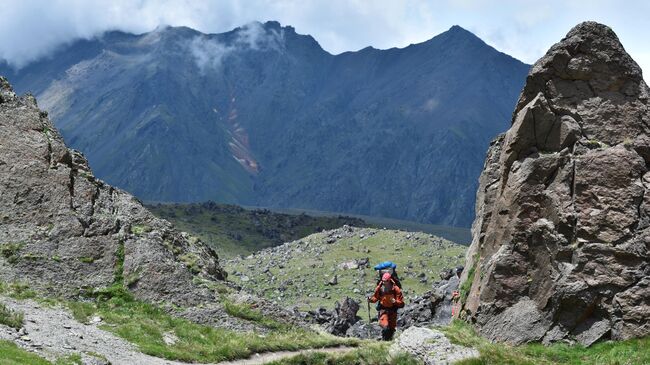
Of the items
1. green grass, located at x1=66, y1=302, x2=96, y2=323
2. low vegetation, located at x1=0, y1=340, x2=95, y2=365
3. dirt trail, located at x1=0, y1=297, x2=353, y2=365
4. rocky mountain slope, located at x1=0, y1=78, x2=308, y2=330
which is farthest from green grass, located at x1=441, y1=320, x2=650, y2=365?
green grass, located at x1=66, y1=302, x2=96, y2=323

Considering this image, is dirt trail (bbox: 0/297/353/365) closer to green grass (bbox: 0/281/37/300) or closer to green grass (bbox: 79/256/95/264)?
green grass (bbox: 0/281/37/300)

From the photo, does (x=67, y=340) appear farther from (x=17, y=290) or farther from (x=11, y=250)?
(x=11, y=250)

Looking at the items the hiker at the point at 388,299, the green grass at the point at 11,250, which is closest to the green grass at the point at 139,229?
the green grass at the point at 11,250

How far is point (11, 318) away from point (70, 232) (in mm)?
Result: 10492

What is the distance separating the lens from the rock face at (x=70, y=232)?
32656 millimetres

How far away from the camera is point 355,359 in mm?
29391

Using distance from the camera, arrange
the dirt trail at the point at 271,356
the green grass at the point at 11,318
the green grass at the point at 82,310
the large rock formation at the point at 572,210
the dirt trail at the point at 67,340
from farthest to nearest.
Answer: the large rock formation at the point at 572,210 < the green grass at the point at 82,310 < the dirt trail at the point at 271,356 < the green grass at the point at 11,318 < the dirt trail at the point at 67,340

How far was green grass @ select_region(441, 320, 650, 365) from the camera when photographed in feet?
92.2

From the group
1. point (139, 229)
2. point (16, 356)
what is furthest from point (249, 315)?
point (16, 356)

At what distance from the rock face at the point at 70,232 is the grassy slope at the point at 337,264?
75795mm

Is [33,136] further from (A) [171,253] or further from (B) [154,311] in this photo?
(B) [154,311]

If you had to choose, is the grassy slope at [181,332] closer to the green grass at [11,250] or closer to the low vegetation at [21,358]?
the green grass at [11,250]

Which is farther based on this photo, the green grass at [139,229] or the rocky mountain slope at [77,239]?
the green grass at [139,229]

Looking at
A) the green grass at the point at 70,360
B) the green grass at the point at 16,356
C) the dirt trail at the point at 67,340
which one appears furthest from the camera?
the dirt trail at the point at 67,340
